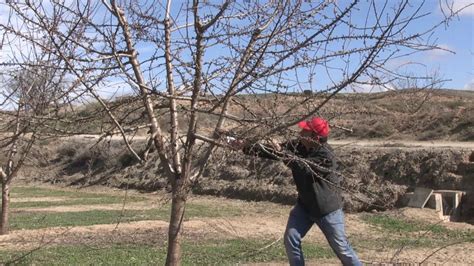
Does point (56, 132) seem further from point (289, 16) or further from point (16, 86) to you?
point (16, 86)

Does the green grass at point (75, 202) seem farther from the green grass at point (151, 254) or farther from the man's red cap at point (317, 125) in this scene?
the man's red cap at point (317, 125)

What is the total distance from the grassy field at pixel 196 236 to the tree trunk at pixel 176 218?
5.01 feet

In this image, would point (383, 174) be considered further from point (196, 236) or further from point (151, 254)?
point (151, 254)

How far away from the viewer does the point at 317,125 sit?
5234mm

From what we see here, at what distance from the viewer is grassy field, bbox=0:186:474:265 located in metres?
9.88

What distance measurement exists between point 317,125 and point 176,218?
1.29 metres

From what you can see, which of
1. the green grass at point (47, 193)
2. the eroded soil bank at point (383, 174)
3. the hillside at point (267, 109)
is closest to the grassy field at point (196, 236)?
the eroded soil bank at point (383, 174)

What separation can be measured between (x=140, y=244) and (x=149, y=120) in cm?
708

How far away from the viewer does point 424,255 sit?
10.6m

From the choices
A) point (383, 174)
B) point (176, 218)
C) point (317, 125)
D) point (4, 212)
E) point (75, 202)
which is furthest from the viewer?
point (75, 202)

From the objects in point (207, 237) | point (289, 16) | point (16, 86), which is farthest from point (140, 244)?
point (289, 16)

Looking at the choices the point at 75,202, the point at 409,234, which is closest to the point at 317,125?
the point at 409,234

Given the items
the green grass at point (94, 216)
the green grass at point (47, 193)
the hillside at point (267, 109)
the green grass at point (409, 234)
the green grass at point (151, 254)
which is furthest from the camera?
the green grass at point (47, 193)

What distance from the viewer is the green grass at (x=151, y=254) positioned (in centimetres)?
949
